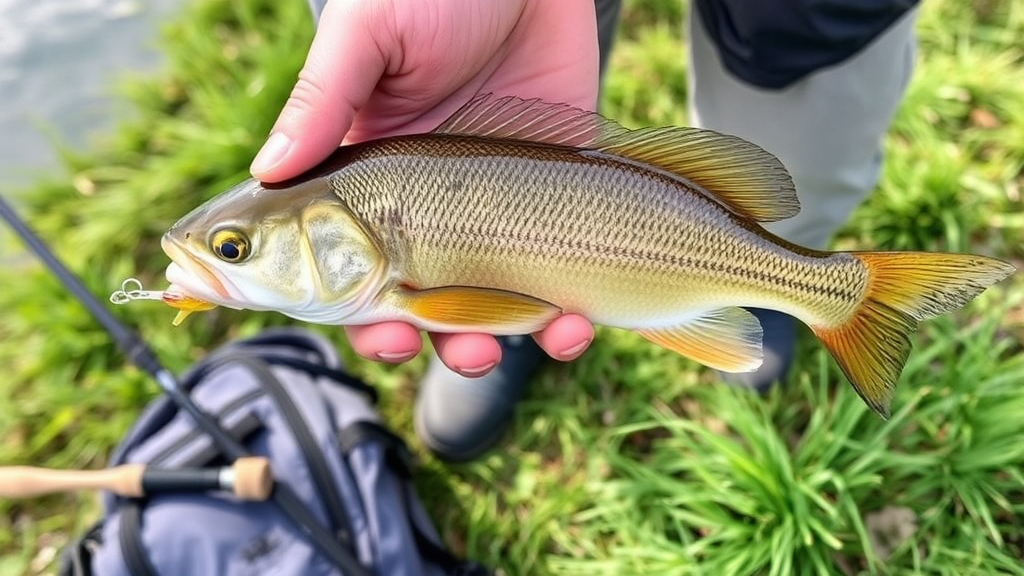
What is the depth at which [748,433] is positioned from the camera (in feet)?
7.92

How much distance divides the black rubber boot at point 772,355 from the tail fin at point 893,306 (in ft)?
2.98

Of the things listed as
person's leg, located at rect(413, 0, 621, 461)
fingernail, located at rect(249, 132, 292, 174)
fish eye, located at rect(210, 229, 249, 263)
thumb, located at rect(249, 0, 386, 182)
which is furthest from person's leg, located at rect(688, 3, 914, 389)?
fish eye, located at rect(210, 229, 249, 263)

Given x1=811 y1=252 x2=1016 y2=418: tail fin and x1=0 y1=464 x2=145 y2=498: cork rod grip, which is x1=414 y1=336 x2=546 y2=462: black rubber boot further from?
x1=811 y1=252 x2=1016 y2=418: tail fin

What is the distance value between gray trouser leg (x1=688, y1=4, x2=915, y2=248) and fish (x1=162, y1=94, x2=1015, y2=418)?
2.93ft

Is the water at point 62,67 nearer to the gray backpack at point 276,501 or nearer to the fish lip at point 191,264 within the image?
the gray backpack at point 276,501

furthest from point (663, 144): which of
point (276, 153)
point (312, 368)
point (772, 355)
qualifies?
point (312, 368)

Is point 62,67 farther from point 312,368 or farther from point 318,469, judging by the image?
point 318,469

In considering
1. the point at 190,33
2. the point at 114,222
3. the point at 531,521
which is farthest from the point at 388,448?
the point at 190,33

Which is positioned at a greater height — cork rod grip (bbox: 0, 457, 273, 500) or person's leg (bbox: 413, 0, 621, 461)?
cork rod grip (bbox: 0, 457, 273, 500)

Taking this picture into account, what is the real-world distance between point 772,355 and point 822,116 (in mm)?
855

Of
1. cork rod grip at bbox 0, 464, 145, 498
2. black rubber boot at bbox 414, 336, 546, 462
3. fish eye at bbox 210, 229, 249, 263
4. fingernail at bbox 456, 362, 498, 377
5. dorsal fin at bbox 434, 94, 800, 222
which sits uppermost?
dorsal fin at bbox 434, 94, 800, 222

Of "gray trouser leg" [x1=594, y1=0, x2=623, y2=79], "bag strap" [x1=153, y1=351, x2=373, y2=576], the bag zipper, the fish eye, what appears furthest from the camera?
"gray trouser leg" [x1=594, y1=0, x2=623, y2=79]

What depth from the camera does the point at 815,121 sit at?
2525mm

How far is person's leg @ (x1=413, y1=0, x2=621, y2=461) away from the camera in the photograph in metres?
2.81
